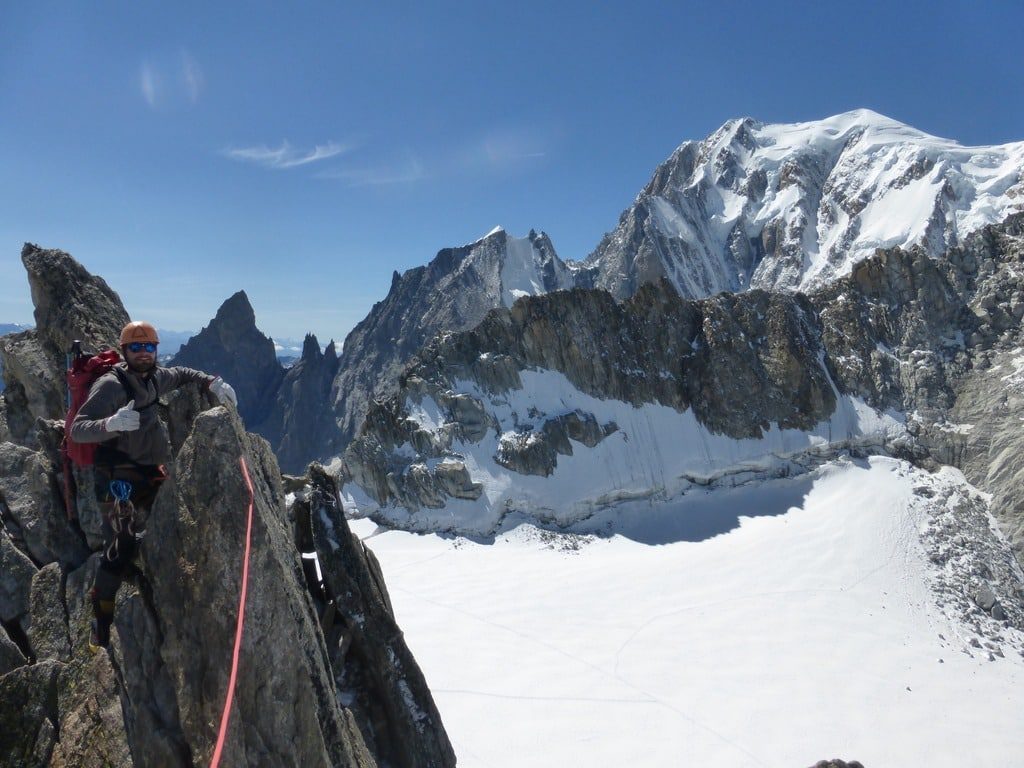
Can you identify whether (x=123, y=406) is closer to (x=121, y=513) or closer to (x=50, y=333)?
(x=121, y=513)

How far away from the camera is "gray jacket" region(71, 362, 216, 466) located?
18.4 ft

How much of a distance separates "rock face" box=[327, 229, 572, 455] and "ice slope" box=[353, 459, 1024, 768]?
74933mm

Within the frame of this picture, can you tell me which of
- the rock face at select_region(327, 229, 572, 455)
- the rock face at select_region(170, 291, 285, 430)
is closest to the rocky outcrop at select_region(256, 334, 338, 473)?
the rock face at select_region(327, 229, 572, 455)

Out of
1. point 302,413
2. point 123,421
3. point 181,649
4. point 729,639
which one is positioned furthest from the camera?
point 302,413

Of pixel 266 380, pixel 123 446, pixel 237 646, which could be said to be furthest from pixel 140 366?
pixel 266 380

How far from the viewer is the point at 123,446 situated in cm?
606

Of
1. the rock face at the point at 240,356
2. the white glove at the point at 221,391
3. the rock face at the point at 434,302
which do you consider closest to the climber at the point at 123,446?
the white glove at the point at 221,391

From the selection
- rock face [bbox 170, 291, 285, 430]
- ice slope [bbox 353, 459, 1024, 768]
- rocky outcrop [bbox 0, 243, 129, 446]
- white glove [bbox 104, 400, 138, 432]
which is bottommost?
ice slope [bbox 353, 459, 1024, 768]

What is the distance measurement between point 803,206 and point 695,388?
307ft

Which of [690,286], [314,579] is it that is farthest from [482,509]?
[690,286]

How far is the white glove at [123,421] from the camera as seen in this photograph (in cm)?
542

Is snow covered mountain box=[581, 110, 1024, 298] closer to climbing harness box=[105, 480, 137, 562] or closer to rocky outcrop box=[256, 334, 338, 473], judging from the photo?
rocky outcrop box=[256, 334, 338, 473]

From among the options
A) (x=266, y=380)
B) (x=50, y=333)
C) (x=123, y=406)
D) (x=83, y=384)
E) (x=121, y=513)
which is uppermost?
(x=266, y=380)

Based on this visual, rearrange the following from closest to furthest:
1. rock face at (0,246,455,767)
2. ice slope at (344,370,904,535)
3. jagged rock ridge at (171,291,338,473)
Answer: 1. rock face at (0,246,455,767)
2. ice slope at (344,370,904,535)
3. jagged rock ridge at (171,291,338,473)
